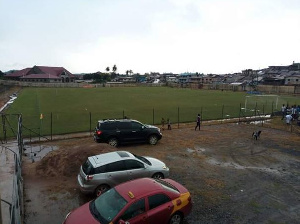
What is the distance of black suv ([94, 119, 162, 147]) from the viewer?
1738cm

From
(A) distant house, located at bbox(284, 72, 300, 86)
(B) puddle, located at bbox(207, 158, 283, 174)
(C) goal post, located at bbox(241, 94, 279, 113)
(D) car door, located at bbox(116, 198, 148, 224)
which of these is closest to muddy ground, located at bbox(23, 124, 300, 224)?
(B) puddle, located at bbox(207, 158, 283, 174)

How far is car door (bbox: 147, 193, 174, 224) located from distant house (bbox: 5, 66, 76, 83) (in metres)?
120

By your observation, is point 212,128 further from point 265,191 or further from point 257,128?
point 265,191

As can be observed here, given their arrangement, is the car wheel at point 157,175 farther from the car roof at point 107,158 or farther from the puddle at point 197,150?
the puddle at point 197,150

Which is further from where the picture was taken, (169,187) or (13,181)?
(13,181)

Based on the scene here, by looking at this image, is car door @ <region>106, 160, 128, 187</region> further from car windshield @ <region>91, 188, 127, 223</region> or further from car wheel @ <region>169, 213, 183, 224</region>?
car wheel @ <region>169, 213, 183, 224</region>

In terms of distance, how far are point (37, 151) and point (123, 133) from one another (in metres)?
5.29

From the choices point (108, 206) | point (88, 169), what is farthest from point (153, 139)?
point (108, 206)

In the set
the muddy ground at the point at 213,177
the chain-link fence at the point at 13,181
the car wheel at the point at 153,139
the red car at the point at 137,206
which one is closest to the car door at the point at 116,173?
the muddy ground at the point at 213,177

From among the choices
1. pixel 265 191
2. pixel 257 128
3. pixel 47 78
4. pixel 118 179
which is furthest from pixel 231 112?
pixel 47 78

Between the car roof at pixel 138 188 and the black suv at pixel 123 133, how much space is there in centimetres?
926

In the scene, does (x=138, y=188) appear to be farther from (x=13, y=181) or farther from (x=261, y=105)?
(x=261, y=105)

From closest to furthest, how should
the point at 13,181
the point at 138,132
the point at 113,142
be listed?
the point at 13,181 < the point at 113,142 < the point at 138,132

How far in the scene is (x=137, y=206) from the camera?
741 centimetres
